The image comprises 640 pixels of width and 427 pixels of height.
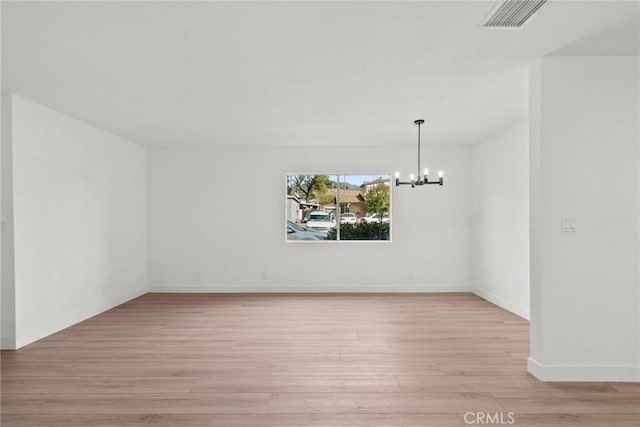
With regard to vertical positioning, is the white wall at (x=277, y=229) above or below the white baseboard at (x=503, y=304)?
above

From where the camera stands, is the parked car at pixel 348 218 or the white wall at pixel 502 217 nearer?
the white wall at pixel 502 217

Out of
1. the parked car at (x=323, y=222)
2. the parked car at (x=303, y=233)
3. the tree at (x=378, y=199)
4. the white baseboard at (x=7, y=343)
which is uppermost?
the tree at (x=378, y=199)

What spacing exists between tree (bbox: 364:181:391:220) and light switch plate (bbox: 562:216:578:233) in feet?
12.1

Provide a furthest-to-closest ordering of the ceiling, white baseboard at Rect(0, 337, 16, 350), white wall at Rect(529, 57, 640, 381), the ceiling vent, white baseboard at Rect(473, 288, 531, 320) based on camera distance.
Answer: white baseboard at Rect(473, 288, 531, 320) → white baseboard at Rect(0, 337, 16, 350) → white wall at Rect(529, 57, 640, 381) → the ceiling → the ceiling vent

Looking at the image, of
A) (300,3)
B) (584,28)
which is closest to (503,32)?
(584,28)

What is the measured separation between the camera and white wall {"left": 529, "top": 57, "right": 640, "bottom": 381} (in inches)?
114

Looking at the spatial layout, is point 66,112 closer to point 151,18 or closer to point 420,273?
point 151,18

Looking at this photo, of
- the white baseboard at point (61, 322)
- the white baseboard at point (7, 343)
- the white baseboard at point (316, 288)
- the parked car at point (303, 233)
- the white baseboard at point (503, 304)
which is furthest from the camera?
the parked car at point (303, 233)

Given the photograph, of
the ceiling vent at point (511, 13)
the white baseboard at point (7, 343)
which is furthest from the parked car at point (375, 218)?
the white baseboard at point (7, 343)

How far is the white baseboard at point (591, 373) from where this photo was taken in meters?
2.90

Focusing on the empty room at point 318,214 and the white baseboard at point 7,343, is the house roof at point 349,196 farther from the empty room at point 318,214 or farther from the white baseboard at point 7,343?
the white baseboard at point 7,343

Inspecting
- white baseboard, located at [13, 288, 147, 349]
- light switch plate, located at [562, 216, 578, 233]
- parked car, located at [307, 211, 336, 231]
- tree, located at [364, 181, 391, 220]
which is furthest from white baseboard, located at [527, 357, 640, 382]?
white baseboard, located at [13, 288, 147, 349]

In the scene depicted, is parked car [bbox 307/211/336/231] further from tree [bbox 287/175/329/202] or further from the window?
tree [bbox 287/175/329/202]

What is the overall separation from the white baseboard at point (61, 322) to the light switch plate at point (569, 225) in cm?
522
